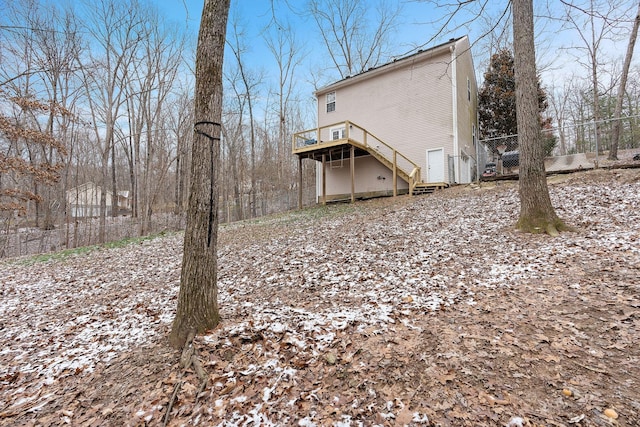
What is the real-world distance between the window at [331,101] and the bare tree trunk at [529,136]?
11070mm

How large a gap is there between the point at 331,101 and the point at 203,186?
1489 centimetres

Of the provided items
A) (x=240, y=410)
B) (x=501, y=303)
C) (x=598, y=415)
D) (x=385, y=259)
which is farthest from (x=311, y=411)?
(x=385, y=259)

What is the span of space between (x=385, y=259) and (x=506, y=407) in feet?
11.8

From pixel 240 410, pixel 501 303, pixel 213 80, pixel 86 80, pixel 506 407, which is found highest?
pixel 86 80

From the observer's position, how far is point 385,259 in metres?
5.49

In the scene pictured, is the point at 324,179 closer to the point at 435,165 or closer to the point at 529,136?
the point at 435,165

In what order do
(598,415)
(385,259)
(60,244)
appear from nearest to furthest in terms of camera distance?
(598,415) → (385,259) → (60,244)

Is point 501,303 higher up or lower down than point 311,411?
higher up

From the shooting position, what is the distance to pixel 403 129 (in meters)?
13.7

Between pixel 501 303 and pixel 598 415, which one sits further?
pixel 501 303

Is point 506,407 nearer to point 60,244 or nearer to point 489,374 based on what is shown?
point 489,374

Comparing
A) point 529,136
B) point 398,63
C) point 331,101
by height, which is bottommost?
point 529,136

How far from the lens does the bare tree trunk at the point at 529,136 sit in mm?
5551

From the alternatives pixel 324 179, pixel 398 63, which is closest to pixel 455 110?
pixel 398 63
